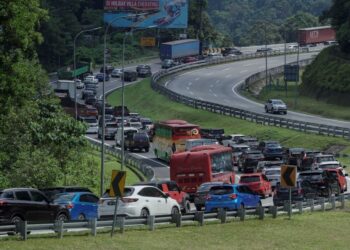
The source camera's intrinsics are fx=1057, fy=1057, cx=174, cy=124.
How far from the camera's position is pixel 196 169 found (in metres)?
54.3

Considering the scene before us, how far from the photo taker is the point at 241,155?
223 ft

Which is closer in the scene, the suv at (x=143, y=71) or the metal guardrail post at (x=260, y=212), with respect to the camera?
the metal guardrail post at (x=260, y=212)

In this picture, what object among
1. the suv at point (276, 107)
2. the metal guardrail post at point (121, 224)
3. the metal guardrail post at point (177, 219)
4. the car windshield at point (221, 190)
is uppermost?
the metal guardrail post at point (121, 224)

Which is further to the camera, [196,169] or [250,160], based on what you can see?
[250,160]

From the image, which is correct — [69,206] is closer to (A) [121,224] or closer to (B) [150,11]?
(A) [121,224]

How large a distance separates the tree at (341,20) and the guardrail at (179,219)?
6959 centimetres

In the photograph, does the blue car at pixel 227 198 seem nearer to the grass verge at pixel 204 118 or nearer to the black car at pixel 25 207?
the black car at pixel 25 207

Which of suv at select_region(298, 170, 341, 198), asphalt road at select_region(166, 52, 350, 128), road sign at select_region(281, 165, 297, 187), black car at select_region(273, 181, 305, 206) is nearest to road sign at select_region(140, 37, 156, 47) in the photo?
asphalt road at select_region(166, 52, 350, 128)

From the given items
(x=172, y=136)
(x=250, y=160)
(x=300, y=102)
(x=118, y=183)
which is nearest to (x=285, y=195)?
(x=118, y=183)

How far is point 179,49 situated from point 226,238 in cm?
12433

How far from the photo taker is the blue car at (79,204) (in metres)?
36.2

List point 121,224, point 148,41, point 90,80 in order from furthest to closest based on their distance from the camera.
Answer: point 148,41, point 90,80, point 121,224

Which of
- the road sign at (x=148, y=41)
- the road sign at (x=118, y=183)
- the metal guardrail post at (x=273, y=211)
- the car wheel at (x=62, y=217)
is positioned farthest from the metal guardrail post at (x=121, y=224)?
the road sign at (x=148, y=41)

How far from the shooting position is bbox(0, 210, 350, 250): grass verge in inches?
1196
